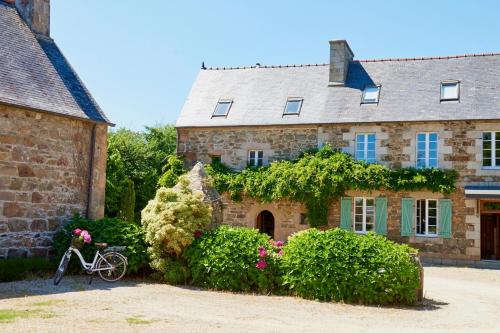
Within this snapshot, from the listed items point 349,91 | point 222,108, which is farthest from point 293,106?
point 222,108

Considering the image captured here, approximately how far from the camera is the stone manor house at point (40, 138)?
11.1 metres

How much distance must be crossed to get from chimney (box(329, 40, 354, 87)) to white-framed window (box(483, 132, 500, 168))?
576cm

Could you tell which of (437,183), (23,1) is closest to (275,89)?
(437,183)

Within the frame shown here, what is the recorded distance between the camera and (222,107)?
2178cm

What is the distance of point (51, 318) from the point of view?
277 inches

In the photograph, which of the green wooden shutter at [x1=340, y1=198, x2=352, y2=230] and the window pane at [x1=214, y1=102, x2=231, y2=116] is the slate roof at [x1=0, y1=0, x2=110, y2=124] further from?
the green wooden shutter at [x1=340, y1=198, x2=352, y2=230]

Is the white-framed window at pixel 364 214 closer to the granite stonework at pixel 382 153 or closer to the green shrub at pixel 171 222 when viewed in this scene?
the granite stonework at pixel 382 153

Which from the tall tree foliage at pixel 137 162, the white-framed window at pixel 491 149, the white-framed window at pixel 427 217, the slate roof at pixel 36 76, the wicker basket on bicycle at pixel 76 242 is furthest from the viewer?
the tall tree foliage at pixel 137 162

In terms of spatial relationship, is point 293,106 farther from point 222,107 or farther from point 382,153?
point 382,153

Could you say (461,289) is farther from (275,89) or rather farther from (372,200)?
(275,89)

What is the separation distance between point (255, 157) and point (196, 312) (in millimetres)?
13090

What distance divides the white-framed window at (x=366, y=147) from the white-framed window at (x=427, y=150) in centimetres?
152

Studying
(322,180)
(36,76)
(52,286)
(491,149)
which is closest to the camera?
(52,286)

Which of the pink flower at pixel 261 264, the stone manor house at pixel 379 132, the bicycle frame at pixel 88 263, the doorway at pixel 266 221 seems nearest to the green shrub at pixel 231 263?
the pink flower at pixel 261 264
